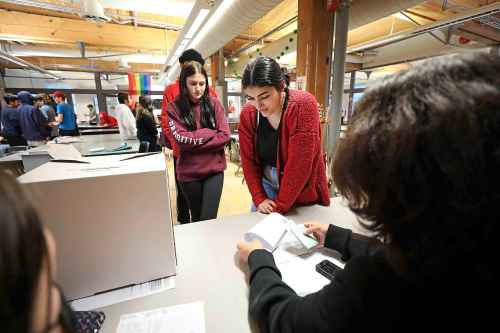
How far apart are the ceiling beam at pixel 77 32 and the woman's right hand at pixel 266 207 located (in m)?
4.72

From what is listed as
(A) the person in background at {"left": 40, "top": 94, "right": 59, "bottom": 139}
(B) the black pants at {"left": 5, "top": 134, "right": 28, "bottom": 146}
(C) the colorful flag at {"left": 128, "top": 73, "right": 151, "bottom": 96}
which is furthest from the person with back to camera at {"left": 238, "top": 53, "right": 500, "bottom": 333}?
(C) the colorful flag at {"left": 128, "top": 73, "right": 151, "bottom": 96}

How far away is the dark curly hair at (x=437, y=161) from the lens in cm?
29

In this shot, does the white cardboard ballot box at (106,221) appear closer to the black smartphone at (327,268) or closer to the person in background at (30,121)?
the black smartphone at (327,268)

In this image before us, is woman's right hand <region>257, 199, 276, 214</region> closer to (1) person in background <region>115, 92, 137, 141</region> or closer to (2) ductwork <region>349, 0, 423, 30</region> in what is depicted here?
(2) ductwork <region>349, 0, 423, 30</region>

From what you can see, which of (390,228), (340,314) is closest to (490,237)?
(390,228)

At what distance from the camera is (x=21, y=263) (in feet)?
0.78

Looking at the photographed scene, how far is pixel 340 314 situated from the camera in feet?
1.16

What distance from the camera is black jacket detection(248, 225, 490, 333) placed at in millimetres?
301

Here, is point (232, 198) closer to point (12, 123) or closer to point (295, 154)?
point (295, 154)

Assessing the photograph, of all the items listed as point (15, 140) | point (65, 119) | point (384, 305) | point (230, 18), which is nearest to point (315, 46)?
point (230, 18)

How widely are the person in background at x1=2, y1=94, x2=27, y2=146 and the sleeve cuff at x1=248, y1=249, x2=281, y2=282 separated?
5427 mm

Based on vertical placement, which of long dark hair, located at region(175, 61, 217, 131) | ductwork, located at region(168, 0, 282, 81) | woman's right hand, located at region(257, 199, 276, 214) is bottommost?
woman's right hand, located at region(257, 199, 276, 214)

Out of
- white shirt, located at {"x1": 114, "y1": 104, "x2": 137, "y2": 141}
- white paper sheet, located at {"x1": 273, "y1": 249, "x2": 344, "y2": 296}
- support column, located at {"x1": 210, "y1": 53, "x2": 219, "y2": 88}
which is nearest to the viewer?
white paper sheet, located at {"x1": 273, "y1": 249, "x2": 344, "y2": 296}

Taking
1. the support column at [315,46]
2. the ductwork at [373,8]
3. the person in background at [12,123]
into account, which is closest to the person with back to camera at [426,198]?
the support column at [315,46]
